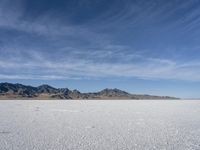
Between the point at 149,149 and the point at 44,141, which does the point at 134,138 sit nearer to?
the point at 149,149

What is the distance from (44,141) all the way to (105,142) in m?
1.81

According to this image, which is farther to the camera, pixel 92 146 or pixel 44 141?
pixel 44 141

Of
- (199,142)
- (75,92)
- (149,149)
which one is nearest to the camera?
(149,149)

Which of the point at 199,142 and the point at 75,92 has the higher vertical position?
the point at 75,92

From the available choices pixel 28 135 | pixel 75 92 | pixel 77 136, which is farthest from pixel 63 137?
pixel 75 92

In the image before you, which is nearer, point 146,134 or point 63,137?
point 63,137

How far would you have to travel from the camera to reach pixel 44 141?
749 cm

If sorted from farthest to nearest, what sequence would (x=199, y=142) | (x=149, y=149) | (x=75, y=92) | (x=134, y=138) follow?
(x=75, y=92) → (x=134, y=138) → (x=199, y=142) → (x=149, y=149)

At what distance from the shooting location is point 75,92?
147375 mm

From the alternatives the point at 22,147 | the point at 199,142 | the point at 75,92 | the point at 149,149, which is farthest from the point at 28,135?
the point at 75,92

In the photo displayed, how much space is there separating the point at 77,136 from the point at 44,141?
124 centimetres

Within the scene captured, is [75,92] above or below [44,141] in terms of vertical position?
above

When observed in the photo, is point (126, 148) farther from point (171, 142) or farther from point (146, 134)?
point (146, 134)

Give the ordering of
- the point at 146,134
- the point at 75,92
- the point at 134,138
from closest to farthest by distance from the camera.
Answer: the point at 134,138 < the point at 146,134 < the point at 75,92
